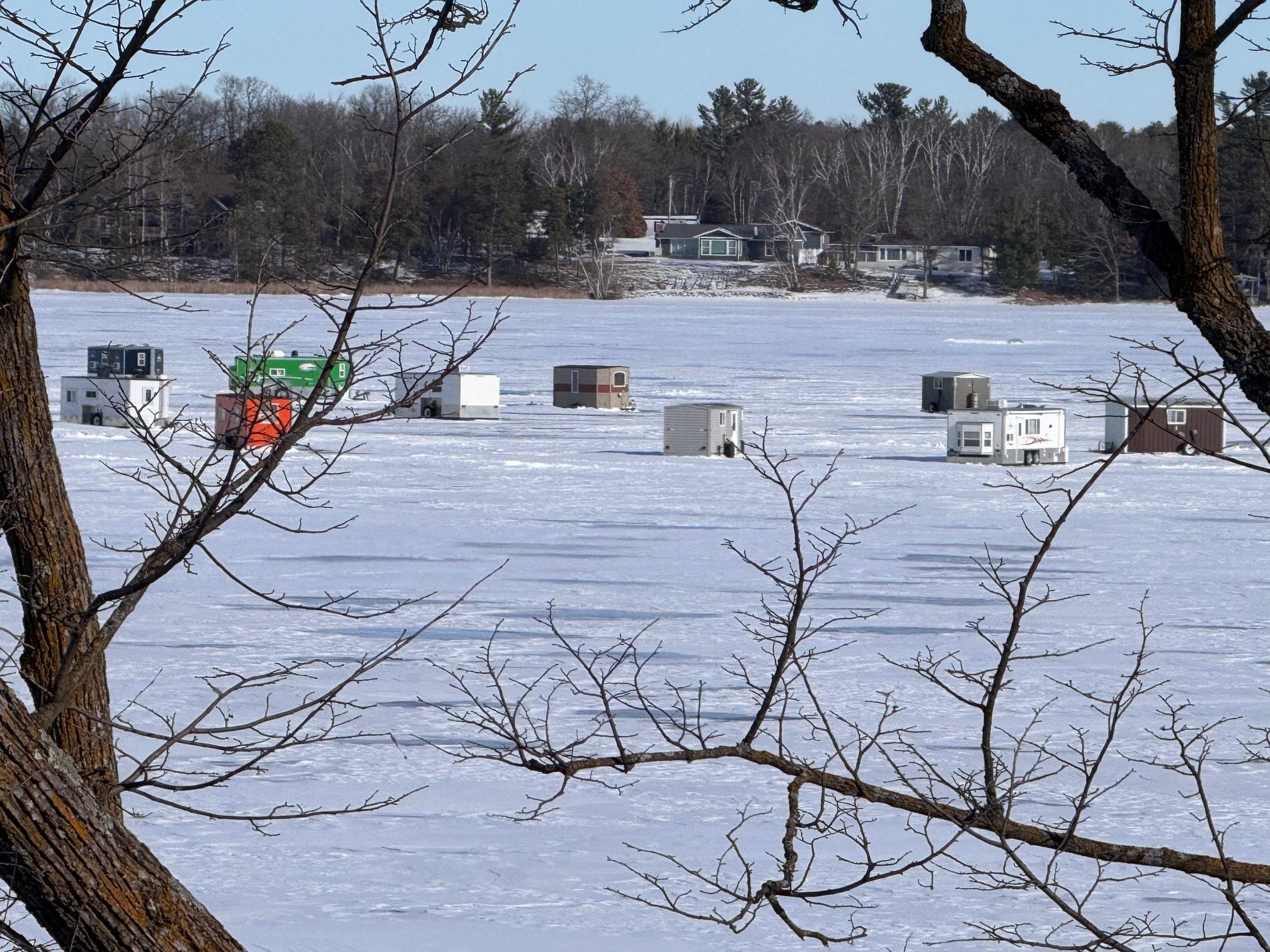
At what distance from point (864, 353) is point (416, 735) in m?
39.0

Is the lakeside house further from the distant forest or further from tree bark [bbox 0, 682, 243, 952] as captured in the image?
tree bark [bbox 0, 682, 243, 952]

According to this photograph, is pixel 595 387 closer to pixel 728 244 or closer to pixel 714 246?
pixel 714 246

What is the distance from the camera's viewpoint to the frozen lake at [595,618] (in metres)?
6.16

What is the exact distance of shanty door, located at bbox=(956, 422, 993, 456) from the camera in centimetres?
2244

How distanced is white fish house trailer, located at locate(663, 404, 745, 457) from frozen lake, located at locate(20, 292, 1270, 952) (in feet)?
1.59

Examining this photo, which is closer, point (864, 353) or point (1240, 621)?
point (1240, 621)

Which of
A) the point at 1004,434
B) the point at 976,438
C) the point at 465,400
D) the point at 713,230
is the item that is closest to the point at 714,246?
the point at 713,230

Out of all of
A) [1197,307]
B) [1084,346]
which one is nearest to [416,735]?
[1197,307]

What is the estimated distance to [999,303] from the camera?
292ft

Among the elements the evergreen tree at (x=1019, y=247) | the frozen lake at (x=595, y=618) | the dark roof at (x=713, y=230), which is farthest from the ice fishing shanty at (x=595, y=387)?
the dark roof at (x=713, y=230)

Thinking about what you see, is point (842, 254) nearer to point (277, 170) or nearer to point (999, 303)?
point (999, 303)

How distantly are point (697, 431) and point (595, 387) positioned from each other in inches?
339

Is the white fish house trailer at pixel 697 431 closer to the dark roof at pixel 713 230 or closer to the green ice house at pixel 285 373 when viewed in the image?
the green ice house at pixel 285 373

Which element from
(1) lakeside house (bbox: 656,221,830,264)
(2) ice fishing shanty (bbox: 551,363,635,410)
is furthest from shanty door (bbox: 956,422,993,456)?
(1) lakeside house (bbox: 656,221,830,264)
